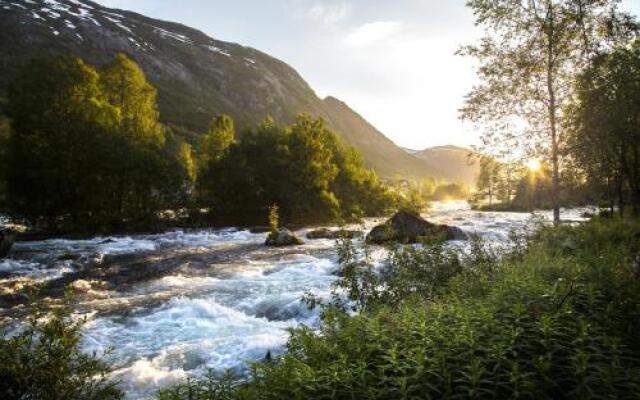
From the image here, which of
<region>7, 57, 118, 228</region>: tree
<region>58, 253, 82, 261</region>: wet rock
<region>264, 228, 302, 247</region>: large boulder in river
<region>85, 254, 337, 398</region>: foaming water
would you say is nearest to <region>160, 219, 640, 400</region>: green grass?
<region>85, 254, 337, 398</region>: foaming water

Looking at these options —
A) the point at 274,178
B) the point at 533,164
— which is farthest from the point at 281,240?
the point at 274,178

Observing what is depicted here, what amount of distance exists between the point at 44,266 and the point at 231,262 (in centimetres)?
981

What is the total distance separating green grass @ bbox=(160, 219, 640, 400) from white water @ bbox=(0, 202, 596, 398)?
345 centimetres

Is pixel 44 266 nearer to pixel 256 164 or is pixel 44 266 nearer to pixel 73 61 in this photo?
pixel 73 61

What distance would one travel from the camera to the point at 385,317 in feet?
26.9

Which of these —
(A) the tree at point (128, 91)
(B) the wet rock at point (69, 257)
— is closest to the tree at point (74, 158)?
(A) the tree at point (128, 91)

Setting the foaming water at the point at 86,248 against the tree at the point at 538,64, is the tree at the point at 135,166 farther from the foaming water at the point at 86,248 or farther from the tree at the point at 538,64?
the tree at the point at 538,64

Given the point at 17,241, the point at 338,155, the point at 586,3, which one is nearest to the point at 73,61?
the point at 17,241

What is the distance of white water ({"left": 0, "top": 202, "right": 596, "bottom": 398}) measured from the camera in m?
11.9

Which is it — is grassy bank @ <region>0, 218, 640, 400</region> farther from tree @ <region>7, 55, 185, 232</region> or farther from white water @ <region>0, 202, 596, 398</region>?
tree @ <region>7, 55, 185, 232</region>

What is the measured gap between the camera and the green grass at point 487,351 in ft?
17.7

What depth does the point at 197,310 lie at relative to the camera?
1642 cm

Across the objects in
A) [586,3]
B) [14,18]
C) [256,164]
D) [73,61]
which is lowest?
[256,164]

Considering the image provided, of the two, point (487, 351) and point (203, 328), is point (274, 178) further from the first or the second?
point (487, 351)
